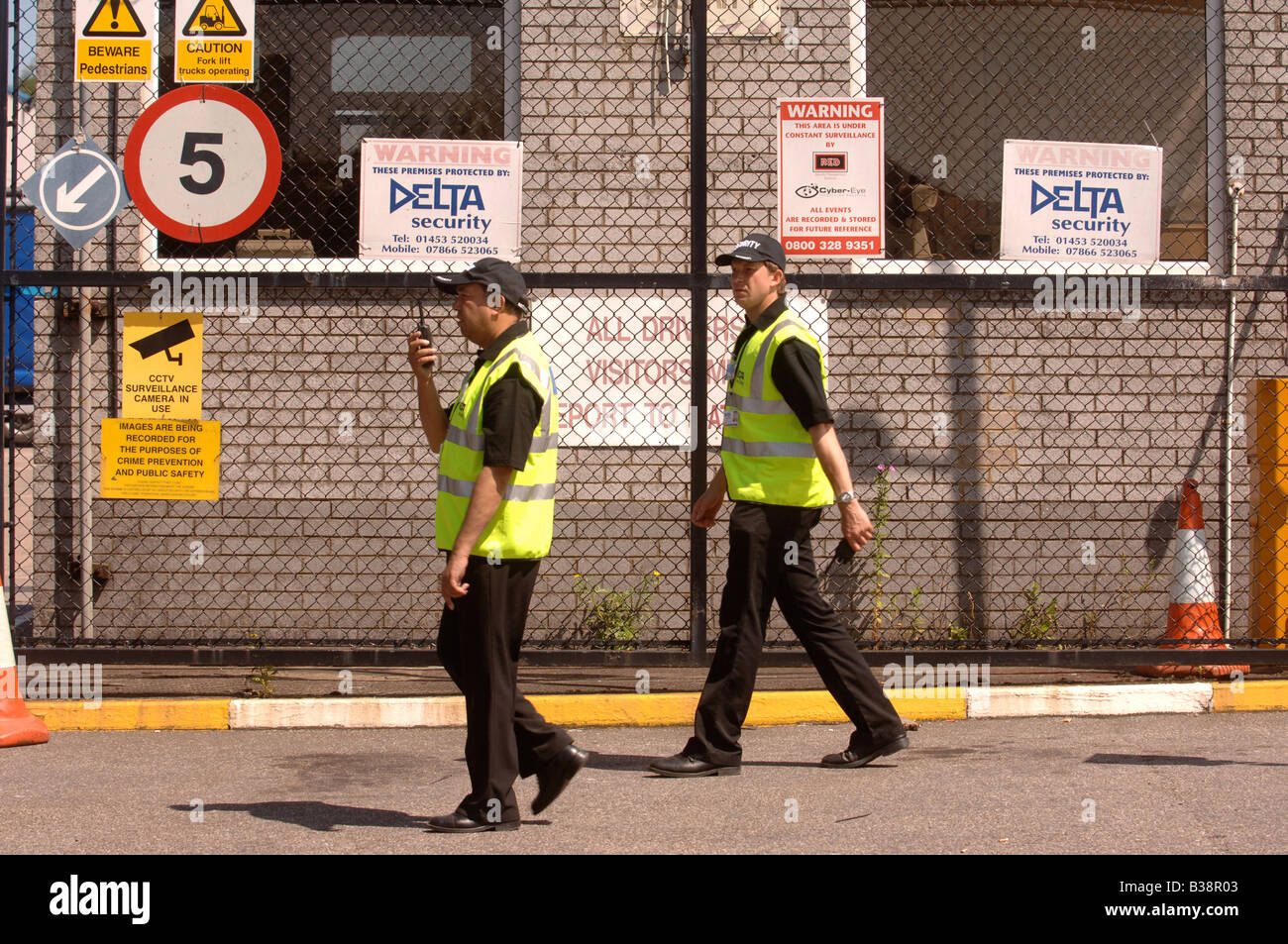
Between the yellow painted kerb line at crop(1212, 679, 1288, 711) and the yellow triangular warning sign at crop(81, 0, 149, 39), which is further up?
the yellow triangular warning sign at crop(81, 0, 149, 39)

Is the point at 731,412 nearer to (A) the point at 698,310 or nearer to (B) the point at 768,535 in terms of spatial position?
(B) the point at 768,535

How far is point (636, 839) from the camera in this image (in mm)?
4559

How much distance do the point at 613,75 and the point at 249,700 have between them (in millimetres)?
4118

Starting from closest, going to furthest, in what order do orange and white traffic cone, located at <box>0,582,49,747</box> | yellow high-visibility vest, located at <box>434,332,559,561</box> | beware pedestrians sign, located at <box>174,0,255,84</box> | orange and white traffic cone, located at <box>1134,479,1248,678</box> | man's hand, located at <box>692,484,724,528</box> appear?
yellow high-visibility vest, located at <box>434,332,559,561</box>
man's hand, located at <box>692,484,724,528</box>
orange and white traffic cone, located at <box>0,582,49,747</box>
beware pedestrians sign, located at <box>174,0,255,84</box>
orange and white traffic cone, located at <box>1134,479,1248,678</box>

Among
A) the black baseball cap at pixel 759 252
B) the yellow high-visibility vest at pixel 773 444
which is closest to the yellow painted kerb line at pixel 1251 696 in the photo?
the yellow high-visibility vest at pixel 773 444

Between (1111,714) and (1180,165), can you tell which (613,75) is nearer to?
(1180,165)

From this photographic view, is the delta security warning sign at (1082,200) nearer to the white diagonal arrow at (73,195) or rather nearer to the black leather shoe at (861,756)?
the black leather shoe at (861,756)

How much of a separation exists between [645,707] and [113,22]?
4334mm

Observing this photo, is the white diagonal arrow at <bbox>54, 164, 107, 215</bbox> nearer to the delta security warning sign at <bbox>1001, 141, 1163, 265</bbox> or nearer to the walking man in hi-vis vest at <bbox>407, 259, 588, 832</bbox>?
the walking man in hi-vis vest at <bbox>407, 259, 588, 832</bbox>

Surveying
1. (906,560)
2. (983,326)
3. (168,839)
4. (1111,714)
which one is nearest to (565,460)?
(906,560)

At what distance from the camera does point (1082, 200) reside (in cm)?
691

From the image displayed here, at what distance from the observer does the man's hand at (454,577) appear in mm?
4410

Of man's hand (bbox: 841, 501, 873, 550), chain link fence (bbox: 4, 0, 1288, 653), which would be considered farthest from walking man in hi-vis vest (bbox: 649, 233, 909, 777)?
chain link fence (bbox: 4, 0, 1288, 653)

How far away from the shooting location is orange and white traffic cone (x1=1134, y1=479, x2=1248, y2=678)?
7.43 meters
